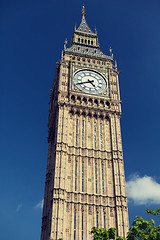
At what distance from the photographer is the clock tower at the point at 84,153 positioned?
4772 centimetres

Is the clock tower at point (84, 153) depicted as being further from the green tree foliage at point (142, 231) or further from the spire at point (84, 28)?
the green tree foliage at point (142, 231)

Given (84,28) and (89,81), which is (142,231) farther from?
(84,28)

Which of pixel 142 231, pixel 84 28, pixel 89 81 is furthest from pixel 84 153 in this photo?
→ pixel 84 28

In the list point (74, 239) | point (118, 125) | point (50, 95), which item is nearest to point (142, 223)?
point (74, 239)

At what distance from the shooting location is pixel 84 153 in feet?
179

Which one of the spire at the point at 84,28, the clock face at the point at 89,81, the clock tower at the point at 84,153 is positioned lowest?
the clock tower at the point at 84,153

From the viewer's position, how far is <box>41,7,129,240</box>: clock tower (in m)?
47.7

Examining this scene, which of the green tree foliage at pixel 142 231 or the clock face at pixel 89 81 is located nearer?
the green tree foliage at pixel 142 231

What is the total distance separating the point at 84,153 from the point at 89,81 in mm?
15626

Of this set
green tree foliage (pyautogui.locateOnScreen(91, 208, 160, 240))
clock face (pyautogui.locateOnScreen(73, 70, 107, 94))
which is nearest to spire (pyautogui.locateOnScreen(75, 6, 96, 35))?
clock face (pyautogui.locateOnScreen(73, 70, 107, 94))

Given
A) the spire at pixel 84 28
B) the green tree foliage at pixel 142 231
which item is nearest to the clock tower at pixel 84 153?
the spire at pixel 84 28

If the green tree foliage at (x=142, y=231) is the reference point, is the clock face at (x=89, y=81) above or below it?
above

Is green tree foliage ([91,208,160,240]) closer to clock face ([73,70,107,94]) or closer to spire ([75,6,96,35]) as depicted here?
clock face ([73,70,107,94])

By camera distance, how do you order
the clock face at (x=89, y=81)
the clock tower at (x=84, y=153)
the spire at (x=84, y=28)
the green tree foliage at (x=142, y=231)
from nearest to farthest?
the green tree foliage at (x=142, y=231)
the clock tower at (x=84, y=153)
the clock face at (x=89, y=81)
the spire at (x=84, y=28)
